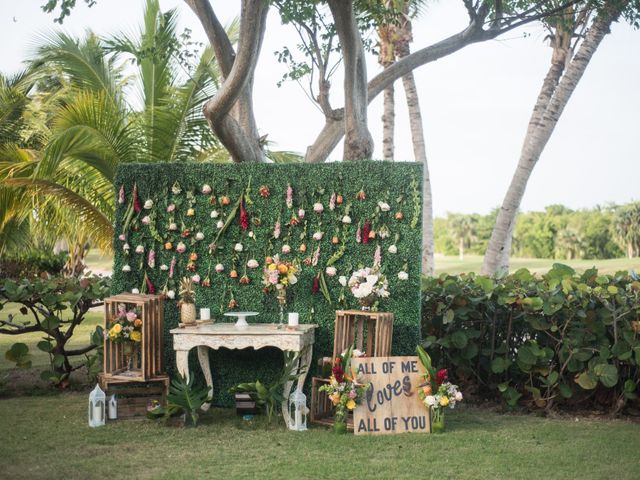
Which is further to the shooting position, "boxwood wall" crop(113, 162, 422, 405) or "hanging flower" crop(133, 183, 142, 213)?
"hanging flower" crop(133, 183, 142, 213)

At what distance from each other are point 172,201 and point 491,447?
11.6ft

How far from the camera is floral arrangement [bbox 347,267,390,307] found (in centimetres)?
655

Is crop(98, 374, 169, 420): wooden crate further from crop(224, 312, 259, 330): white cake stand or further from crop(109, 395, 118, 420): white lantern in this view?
crop(224, 312, 259, 330): white cake stand

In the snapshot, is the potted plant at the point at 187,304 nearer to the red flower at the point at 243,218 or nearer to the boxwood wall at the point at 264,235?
the boxwood wall at the point at 264,235

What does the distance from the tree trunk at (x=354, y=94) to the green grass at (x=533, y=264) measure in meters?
10.9

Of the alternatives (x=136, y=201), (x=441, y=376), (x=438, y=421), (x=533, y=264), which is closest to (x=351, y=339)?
(x=441, y=376)

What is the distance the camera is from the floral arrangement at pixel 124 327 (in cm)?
674

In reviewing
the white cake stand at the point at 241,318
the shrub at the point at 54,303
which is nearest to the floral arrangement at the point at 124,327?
the white cake stand at the point at 241,318

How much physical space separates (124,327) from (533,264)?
1833 cm

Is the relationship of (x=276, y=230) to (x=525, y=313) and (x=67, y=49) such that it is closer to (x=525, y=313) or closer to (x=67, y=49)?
(x=525, y=313)

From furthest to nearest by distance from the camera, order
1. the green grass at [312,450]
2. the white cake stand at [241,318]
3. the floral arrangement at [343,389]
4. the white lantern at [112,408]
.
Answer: the white lantern at [112,408] < the white cake stand at [241,318] < the floral arrangement at [343,389] < the green grass at [312,450]

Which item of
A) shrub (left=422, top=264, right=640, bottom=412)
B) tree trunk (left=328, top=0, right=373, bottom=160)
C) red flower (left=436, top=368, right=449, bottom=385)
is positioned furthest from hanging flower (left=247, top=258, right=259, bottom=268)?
tree trunk (left=328, top=0, right=373, bottom=160)

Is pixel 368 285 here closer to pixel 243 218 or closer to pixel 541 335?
pixel 243 218

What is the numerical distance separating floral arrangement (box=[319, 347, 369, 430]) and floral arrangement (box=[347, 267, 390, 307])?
0.50 meters
